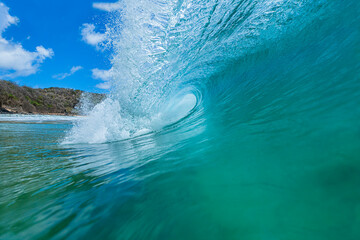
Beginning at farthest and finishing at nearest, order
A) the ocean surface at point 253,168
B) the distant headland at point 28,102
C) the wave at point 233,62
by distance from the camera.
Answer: the distant headland at point 28,102 → the wave at point 233,62 → the ocean surface at point 253,168

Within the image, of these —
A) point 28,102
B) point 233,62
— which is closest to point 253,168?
point 233,62

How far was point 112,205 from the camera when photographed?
1337mm

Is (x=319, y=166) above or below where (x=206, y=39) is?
below

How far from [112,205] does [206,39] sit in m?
4.91

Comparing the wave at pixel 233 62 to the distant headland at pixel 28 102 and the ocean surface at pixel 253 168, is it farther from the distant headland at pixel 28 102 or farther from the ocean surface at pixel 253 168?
the distant headland at pixel 28 102

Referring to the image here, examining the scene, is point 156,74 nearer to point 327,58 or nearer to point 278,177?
point 327,58

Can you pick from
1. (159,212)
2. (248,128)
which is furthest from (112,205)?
(248,128)

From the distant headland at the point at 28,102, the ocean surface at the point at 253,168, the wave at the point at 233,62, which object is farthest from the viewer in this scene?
the distant headland at the point at 28,102

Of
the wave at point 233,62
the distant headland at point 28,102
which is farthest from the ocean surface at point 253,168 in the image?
the distant headland at point 28,102

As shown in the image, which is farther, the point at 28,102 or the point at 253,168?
the point at 28,102

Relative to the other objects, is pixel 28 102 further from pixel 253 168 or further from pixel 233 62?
pixel 253 168

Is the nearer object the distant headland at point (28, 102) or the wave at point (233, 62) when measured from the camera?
the wave at point (233, 62)

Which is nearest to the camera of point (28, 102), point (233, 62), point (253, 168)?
point (253, 168)

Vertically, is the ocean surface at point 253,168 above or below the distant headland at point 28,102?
below
